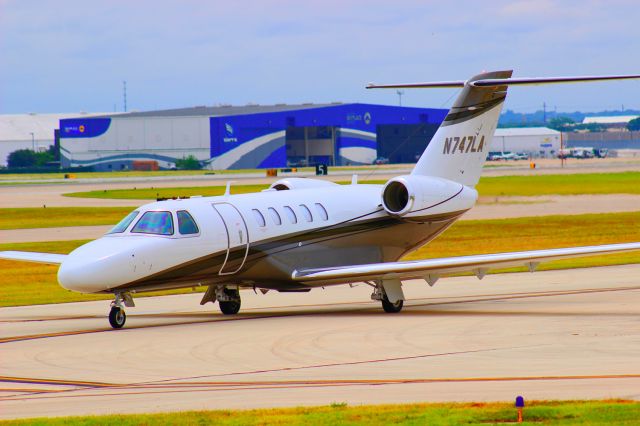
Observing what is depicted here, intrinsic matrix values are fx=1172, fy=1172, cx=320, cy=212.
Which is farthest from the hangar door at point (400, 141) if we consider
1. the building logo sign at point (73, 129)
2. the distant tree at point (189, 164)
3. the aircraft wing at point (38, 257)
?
the aircraft wing at point (38, 257)

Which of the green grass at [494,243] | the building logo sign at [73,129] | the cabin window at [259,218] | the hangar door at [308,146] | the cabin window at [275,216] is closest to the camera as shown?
the cabin window at [259,218]

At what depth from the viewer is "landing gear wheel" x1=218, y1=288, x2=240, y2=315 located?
26.6 metres

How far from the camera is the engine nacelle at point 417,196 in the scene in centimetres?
2761

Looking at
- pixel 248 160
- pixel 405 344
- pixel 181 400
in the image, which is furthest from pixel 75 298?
pixel 248 160

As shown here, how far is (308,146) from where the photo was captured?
541 ft

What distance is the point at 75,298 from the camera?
3142cm

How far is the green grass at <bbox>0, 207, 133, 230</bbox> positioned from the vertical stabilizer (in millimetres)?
32498

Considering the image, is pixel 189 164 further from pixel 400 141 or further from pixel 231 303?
pixel 231 303

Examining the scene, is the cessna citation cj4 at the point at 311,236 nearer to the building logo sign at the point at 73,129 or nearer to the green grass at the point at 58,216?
the green grass at the point at 58,216

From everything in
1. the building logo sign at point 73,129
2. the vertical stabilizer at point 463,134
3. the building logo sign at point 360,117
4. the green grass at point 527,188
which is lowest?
the green grass at point 527,188

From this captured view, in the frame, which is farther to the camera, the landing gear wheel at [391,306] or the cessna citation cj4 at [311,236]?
the landing gear wheel at [391,306]

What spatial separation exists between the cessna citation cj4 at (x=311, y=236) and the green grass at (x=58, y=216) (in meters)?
32.7

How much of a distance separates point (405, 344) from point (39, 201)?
6301cm

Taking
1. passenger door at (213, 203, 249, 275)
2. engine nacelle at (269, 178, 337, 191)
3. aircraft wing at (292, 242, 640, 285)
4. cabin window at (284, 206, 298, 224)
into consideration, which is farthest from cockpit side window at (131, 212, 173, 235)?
engine nacelle at (269, 178, 337, 191)
